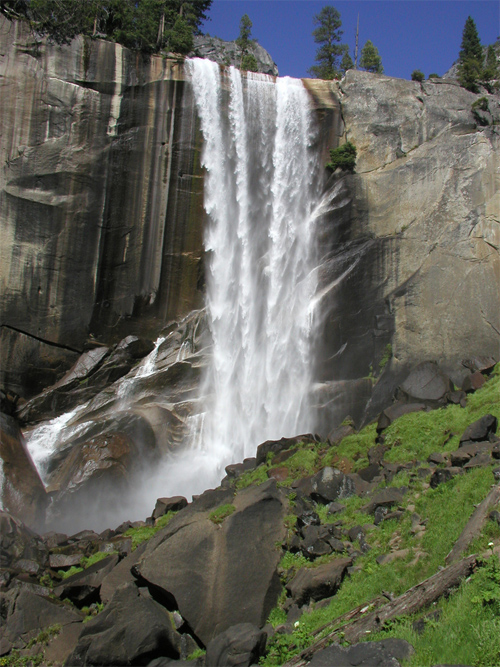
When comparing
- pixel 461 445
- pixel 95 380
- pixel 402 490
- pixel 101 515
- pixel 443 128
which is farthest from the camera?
pixel 443 128

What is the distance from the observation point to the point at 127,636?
8.86 metres

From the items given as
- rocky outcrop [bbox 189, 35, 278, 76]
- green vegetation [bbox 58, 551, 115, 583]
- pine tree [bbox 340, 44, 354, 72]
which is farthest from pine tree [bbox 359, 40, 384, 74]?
green vegetation [bbox 58, 551, 115, 583]

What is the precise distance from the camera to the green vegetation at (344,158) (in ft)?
81.3

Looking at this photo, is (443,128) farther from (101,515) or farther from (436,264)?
(101,515)

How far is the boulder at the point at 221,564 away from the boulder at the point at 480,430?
4980mm

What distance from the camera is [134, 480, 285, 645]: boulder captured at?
949cm

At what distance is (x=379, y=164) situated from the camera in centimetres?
2442

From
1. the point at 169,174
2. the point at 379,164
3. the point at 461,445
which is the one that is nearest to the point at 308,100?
the point at 379,164

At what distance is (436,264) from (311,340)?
5754 mm

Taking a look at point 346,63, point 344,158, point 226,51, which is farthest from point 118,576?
point 226,51

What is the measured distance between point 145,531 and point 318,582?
6.44 metres

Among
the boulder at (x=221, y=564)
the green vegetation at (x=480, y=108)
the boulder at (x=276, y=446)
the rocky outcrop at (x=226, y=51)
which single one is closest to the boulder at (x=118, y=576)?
the boulder at (x=221, y=564)

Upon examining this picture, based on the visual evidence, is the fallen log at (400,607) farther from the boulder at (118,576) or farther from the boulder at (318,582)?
the boulder at (118,576)

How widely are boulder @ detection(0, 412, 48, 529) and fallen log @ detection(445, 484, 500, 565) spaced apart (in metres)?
13.6
